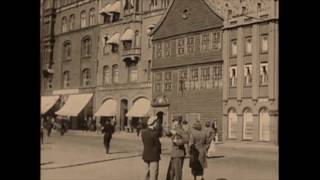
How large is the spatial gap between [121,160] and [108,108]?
1.03 ft

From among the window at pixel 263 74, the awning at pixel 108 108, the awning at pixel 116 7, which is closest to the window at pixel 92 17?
the awning at pixel 116 7

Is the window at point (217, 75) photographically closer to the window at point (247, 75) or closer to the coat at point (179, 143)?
the window at point (247, 75)

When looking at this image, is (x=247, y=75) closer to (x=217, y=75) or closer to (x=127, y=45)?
(x=217, y=75)

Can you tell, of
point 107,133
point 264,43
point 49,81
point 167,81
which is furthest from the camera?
point 49,81

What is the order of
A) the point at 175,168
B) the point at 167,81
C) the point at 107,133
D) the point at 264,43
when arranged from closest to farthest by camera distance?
1. the point at 264,43
2. the point at 175,168
3. the point at 167,81
4. the point at 107,133

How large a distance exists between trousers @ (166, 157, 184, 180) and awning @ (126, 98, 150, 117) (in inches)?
12.0

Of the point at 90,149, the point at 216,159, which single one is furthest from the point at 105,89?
Answer: the point at 216,159

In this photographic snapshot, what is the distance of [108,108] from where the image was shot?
304cm

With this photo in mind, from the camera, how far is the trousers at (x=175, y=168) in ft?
9.21

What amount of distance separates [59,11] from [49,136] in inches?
30.0

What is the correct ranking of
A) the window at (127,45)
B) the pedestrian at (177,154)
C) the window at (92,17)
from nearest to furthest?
the pedestrian at (177,154) → the window at (127,45) → the window at (92,17)

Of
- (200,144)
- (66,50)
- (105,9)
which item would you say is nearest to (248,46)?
(200,144)

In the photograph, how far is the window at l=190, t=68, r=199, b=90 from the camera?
9.43 ft
